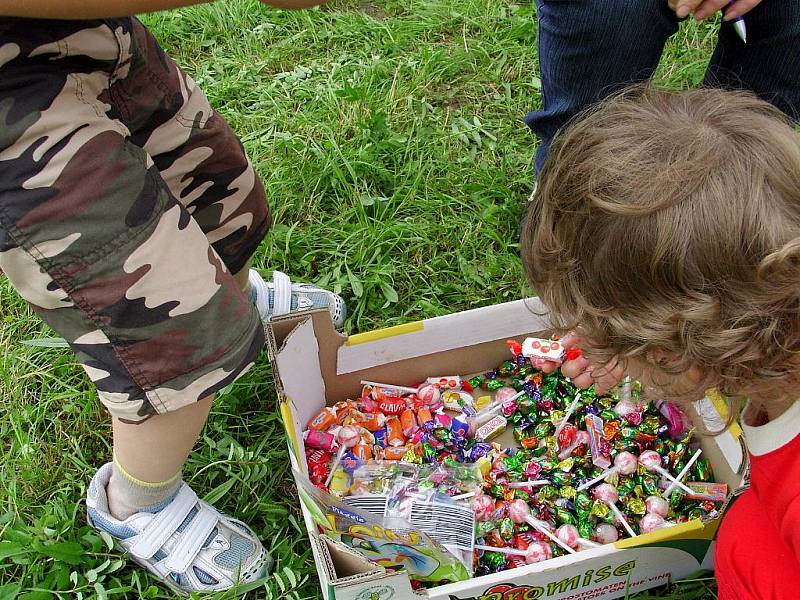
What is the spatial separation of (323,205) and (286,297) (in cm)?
52

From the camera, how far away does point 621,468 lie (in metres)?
1.87

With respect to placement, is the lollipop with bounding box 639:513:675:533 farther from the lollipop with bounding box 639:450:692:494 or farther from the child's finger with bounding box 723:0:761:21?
the child's finger with bounding box 723:0:761:21

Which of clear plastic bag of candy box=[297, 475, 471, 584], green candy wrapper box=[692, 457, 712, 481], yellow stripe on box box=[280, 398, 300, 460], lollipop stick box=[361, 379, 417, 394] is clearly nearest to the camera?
clear plastic bag of candy box=[297, 475, 471, 584]

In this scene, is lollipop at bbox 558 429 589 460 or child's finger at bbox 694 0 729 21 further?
lollipop at bbox 558 429 589 460

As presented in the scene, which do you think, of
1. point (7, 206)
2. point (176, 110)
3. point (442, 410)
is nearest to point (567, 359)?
point (442, 410)

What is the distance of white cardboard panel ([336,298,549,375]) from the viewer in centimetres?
200

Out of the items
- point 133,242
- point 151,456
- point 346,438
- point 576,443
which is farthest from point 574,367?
point 133,242

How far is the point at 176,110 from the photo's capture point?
1604 mm

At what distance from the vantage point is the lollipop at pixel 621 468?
186 cm

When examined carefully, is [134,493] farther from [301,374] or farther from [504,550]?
[504,550]

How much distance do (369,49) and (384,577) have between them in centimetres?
234

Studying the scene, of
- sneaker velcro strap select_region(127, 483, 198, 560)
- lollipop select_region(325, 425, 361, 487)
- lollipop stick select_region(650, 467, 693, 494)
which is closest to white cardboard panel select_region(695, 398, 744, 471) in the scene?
lollipop stick select_region(650, 467, 693, 494)

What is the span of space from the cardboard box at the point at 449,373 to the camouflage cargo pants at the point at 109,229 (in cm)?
32

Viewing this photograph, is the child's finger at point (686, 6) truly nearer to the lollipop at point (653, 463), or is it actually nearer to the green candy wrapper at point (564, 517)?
the lollipop at point (653, 463)
